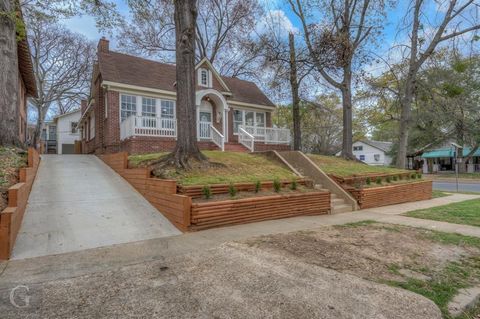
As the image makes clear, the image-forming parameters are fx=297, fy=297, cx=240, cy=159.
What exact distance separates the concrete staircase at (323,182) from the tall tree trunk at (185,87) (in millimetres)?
3771

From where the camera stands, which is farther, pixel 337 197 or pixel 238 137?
pixel 238 137

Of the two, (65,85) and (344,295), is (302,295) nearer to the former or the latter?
(344,295)

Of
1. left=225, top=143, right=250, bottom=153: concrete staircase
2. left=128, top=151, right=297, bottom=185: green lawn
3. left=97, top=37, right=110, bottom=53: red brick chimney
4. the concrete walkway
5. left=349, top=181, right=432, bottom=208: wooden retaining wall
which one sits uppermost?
left=97, top=37, right=110, bottom=53: red brick chimney

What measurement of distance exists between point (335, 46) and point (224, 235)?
11.3 m

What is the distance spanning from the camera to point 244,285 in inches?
128

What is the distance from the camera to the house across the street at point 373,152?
4544cm

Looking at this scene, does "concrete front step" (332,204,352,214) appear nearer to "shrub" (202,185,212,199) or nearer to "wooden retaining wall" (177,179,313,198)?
"wooden retaining wall" (177,179,313,198)

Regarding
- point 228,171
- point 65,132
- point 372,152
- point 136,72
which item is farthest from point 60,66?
point 372,152

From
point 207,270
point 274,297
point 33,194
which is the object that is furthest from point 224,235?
point 33,194

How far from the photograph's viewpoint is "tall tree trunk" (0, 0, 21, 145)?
7816mm

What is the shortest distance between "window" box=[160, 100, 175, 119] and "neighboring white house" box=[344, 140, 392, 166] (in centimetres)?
3820

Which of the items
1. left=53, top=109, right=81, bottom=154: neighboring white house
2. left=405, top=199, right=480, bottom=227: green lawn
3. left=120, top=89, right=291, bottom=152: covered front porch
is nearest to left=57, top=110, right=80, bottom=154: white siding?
left=53, top=109, right=81, bottom=154: neighboring white house

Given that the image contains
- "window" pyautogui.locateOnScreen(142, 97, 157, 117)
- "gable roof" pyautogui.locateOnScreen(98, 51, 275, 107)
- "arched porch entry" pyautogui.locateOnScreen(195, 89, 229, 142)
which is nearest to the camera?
"gable roof" pyautogui.locateOnScreen(98, 51, 275, 107)

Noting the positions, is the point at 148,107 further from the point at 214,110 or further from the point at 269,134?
the point at 269,134
